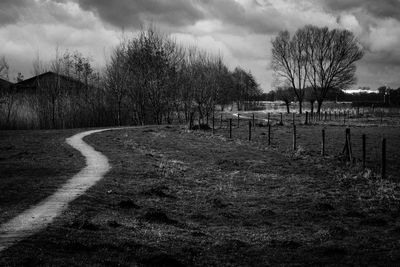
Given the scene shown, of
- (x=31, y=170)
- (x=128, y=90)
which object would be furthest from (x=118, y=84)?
(x=31, y=170)

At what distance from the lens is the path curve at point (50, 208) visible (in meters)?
8.15

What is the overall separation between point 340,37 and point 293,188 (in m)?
65.8

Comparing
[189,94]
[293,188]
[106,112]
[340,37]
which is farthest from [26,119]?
[340,37]

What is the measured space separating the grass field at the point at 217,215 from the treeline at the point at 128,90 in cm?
2171

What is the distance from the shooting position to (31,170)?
1551 cm

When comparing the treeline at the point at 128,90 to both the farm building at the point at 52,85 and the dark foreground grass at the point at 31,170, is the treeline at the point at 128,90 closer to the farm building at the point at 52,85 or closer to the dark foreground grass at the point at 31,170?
the farm building at the point at 52,85

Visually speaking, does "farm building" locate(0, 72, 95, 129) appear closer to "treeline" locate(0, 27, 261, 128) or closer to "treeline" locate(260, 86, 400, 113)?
"treeline" locate(0, 27, 261, 128)

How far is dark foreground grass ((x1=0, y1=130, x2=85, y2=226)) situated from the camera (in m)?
11.0

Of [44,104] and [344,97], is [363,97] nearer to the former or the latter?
[344,97]

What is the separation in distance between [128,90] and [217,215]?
122 ft

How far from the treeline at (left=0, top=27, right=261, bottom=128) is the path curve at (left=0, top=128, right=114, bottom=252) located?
25.3 m

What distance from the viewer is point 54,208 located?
33.7 feet

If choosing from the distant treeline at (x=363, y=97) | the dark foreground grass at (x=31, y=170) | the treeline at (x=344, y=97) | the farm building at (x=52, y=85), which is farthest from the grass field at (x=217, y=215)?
the distant treeline at (x=363, y=97)

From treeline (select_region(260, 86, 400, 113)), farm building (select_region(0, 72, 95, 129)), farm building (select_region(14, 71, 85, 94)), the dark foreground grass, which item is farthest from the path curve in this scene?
treeline (select_region(260, 86, 400, 113))
